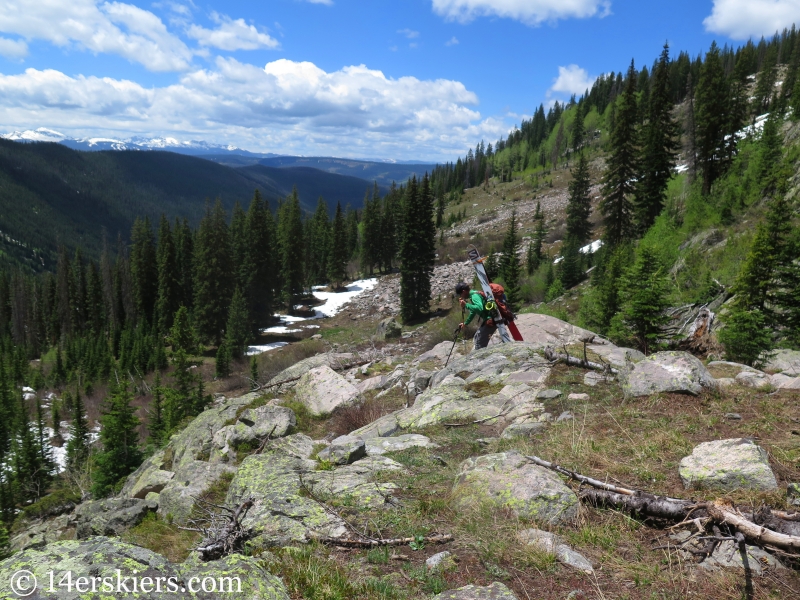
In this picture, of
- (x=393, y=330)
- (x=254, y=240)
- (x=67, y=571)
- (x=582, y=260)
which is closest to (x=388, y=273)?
(x=254, y=240)

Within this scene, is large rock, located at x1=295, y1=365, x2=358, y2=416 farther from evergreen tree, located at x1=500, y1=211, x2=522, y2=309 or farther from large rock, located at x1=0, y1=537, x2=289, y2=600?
evergreen tree, located at x1=500, y1=211, x2=522, y2=309

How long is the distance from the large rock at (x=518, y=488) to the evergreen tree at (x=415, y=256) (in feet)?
142

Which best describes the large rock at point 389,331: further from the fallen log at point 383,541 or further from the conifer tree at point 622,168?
the fallen log at point 383,541

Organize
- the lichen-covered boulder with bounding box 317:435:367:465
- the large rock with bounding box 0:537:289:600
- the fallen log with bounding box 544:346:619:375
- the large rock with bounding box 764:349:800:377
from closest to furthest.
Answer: the large rock with bounding box 0:537:289:600 → the lichen-covered boulder with bounding box 317:435:367:465 → the fallen log with bounding box 544:346:619:375 → the large rock with bounding box 764:349:800:377

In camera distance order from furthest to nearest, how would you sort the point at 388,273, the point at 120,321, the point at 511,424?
the point at 388,273 → the point at 120,321 → the point at 511,424

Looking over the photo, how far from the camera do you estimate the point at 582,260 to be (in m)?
39.8

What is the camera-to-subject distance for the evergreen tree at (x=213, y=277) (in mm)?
51438

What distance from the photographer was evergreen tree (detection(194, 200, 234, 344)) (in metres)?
51.4

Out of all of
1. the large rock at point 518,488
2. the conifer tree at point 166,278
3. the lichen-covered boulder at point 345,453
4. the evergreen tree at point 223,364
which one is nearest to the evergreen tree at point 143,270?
the conifer tree at point 166,278

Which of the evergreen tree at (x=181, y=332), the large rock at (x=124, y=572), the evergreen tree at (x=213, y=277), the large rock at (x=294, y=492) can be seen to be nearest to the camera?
the large rock at (x=124, y=572)

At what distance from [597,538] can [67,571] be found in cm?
416

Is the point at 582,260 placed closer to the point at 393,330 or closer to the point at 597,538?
the point at 393,330

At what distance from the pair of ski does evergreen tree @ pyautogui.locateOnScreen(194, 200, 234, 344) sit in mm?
45951

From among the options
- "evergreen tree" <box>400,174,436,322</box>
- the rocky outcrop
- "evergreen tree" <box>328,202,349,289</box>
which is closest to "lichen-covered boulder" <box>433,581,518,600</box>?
the rocky outcrop
